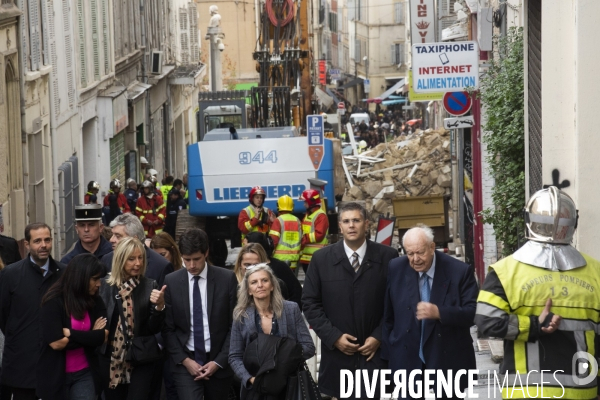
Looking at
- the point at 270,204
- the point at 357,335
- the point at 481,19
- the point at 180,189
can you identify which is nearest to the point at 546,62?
the point at 357,335

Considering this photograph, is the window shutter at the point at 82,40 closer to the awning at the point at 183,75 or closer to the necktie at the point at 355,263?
the awning at the point at 183,75

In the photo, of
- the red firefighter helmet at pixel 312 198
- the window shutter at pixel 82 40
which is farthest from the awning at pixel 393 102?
the red firefighter helmet at pixel 312 198

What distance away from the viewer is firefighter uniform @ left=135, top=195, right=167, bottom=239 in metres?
21.3

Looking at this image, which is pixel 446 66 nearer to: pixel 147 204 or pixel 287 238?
pixel 287 238

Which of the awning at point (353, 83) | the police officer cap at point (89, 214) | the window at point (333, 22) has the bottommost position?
the police officer cap at point (89, 214)

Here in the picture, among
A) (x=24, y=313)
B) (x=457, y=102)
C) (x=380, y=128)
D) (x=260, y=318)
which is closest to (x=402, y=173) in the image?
→ (x=457, y=102)

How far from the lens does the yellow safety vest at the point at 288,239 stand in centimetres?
1324

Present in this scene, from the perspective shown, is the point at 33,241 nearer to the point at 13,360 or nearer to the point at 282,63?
the point at 13,360

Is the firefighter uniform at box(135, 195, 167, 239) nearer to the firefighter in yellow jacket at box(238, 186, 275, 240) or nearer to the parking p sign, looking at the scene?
the parking p sign

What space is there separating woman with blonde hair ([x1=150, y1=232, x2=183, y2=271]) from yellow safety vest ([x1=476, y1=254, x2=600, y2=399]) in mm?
4142

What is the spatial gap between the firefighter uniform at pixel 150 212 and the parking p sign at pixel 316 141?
293 centimetres

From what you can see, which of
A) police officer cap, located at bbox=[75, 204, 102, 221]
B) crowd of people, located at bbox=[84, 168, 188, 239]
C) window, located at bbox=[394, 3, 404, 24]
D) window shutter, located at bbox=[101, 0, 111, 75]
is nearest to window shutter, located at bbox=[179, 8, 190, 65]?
window shutter, located at bbox=[101, 0, 111, 75]

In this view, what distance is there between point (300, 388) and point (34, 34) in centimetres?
1659

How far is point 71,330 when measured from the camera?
7676 millimetres
